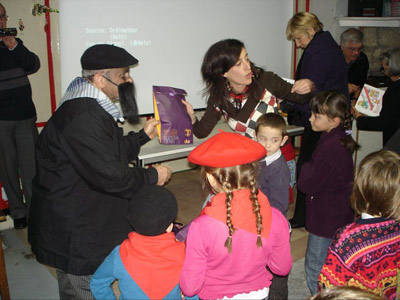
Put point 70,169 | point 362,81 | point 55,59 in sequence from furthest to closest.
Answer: point 362,81 → point 55,59 → point 70,169

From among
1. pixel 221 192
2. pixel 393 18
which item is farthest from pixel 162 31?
pixel 393 18

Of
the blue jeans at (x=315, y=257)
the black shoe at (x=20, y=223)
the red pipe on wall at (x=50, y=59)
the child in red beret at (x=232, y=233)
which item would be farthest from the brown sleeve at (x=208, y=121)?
the black shoe at (x=20, y=223)

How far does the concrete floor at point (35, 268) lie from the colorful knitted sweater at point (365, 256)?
1310 mm

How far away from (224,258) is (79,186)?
0.75m

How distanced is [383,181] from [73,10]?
2.90m

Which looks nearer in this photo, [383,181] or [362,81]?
[383,181]

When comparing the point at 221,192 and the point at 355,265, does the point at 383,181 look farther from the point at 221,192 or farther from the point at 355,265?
the point at 221,192

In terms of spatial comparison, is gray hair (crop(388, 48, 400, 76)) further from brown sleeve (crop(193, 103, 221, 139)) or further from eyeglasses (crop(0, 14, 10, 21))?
eyeglasses (crop(0, 14, 10, 21))

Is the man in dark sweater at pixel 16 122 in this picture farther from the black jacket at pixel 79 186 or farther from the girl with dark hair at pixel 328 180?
the girl with dark hair at pixel 328 180

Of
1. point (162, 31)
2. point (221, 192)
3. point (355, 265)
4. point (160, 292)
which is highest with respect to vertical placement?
point (162, 31)

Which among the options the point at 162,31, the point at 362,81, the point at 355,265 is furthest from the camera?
the point at 362,81

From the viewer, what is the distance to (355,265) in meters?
1.46

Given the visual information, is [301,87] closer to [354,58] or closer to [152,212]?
[152,212]

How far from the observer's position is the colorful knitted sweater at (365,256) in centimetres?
147
